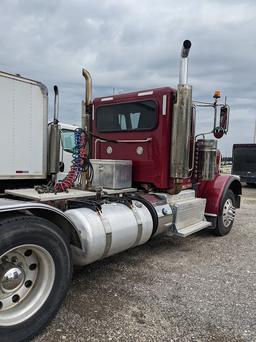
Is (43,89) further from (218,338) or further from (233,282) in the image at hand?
(218,338)

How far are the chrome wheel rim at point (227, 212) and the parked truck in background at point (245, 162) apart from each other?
12987 mm

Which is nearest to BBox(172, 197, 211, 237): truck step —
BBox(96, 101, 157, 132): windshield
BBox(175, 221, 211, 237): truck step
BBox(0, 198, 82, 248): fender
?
BBox(175, 221, 211, 237): truck step

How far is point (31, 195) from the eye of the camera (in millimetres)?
3869

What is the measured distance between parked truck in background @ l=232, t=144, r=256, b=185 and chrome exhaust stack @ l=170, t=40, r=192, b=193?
14.8 metres

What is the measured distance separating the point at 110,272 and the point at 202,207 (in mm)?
2332

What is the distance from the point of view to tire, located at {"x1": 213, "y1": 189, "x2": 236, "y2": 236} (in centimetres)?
651

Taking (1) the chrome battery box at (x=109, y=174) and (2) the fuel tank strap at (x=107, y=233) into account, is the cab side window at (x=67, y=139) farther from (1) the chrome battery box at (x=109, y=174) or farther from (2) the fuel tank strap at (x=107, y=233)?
(2) the fuel tank strap at (x=107, y=233)

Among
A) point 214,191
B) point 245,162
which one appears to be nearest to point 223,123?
point 214,191

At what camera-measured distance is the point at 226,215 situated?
6730 millimetres

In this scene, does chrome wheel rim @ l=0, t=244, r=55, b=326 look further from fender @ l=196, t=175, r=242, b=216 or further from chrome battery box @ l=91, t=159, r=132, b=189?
fender @ l=196, t=175, r=242, b=216

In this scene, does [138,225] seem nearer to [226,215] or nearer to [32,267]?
[32,267]

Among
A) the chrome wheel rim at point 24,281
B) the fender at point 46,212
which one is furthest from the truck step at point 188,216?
the chrome wheel rim at point 24,281

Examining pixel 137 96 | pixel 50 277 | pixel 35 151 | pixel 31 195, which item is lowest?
pixel 50 277

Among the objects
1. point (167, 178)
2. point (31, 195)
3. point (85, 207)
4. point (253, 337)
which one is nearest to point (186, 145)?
point (167, 178)
